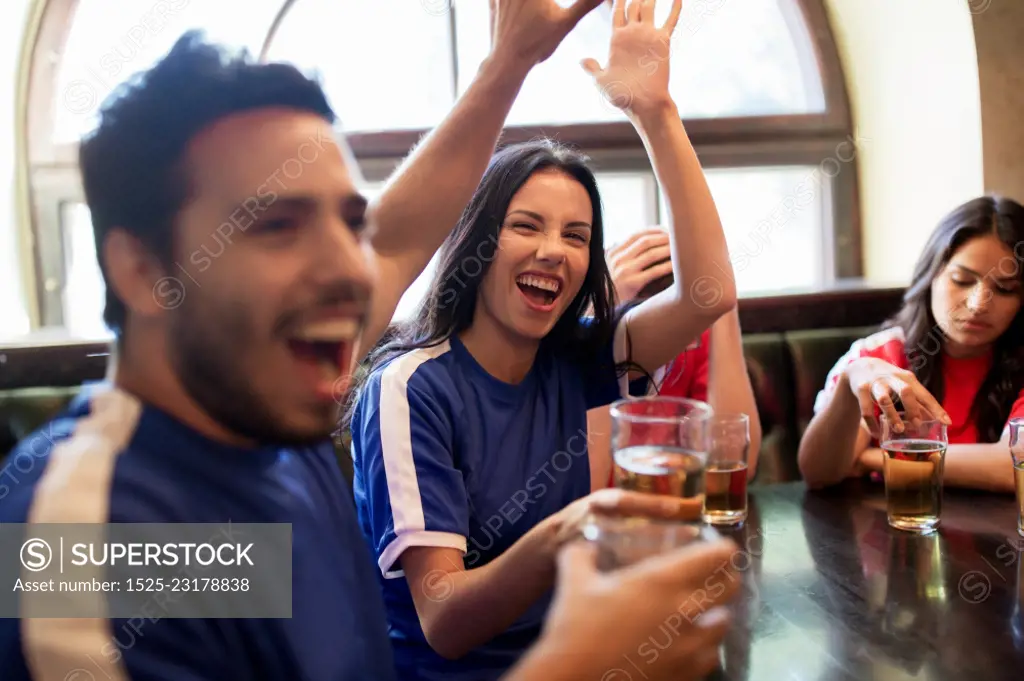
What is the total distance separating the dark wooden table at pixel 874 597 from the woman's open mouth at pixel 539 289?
1.40 ft

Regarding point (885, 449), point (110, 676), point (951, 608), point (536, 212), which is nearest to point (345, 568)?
point (110, 676)

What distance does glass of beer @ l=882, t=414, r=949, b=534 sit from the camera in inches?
41.9

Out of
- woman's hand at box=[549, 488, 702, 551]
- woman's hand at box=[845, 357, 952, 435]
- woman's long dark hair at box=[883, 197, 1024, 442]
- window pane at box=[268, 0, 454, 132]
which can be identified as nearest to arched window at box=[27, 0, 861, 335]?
window pane at box=[268, 0, 454, 132]

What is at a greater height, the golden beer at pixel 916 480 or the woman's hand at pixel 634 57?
the woman's hand at pixel 634 57

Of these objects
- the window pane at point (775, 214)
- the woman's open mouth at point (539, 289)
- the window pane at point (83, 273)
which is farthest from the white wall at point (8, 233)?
the window pane at point (775, 214)

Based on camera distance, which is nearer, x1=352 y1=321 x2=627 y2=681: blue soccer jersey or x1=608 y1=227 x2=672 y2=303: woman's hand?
x1=352 y1=321 x2=627 y2=681: blue soccer jersey

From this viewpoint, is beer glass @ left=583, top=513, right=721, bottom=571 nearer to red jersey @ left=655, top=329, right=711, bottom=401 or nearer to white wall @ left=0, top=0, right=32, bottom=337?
white wall @ left=0, top=0, right=32, bottom=337

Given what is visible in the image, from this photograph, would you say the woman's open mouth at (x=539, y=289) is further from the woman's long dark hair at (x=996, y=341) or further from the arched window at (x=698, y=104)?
the arched window at (x=698, y=104)

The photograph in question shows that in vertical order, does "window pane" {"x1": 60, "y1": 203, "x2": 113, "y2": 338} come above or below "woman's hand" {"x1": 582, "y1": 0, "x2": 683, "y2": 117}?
below

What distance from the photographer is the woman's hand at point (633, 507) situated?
490 millimetres

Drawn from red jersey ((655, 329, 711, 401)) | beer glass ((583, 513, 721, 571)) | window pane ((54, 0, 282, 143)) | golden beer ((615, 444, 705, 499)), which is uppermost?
window pane ((54, 0, 282, 143))

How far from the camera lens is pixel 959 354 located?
1.47 meters

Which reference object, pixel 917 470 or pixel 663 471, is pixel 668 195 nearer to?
pixel 663 471

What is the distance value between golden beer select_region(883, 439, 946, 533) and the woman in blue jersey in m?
0.36
